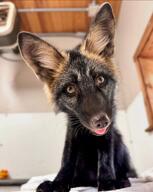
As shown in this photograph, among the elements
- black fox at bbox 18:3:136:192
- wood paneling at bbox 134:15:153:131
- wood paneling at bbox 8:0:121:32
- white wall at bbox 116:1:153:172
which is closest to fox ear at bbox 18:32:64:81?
black fox at bbox 18:3:136:192

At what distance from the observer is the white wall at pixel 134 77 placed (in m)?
1.43

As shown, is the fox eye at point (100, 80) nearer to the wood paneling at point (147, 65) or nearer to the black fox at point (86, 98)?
the black fox at point (86, 98)

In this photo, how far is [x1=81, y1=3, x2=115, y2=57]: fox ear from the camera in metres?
0.81

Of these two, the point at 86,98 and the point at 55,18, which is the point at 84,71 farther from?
the point at 55,18

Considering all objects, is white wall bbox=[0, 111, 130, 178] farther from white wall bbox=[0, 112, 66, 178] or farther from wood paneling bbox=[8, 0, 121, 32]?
wood paneling bbox=[8, 0, 121, 32]

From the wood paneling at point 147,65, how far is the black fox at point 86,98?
0.51 meters

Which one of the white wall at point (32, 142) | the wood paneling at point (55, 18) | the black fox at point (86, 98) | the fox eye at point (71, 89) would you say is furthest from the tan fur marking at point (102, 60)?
the wood paneling at point (55, 18)

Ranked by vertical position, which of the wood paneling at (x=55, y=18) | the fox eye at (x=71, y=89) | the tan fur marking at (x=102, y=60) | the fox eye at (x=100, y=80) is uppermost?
the wood paneling at (x=55, y=18)

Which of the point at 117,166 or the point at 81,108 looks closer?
the point at 81,108

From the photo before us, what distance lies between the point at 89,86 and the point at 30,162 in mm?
1081

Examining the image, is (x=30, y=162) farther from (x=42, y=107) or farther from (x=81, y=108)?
(x=81, y=108)

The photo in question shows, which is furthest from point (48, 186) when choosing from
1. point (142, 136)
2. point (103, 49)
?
point (142, 136)

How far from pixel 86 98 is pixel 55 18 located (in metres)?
1.49

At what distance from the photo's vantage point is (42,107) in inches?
71.9
